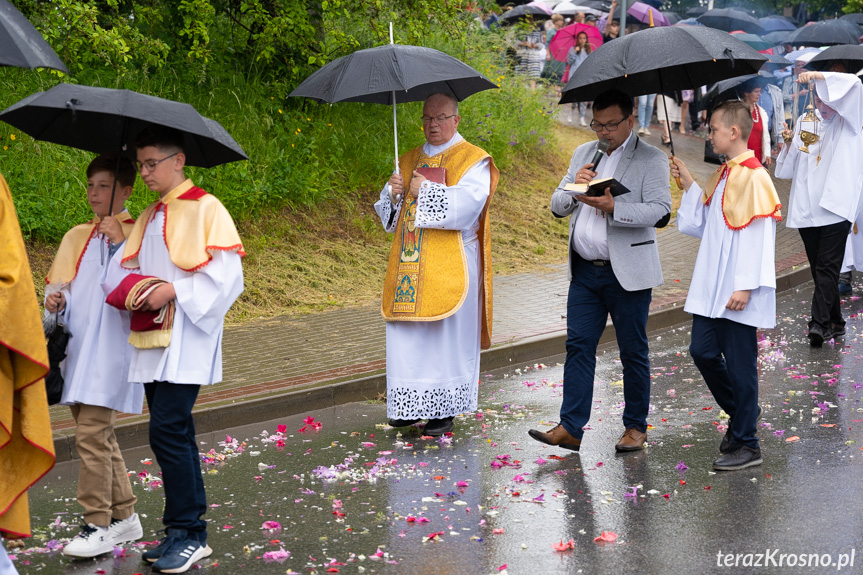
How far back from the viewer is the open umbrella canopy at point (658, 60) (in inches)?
234

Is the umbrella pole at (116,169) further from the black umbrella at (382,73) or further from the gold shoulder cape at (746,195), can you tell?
the gold shoulder cape at (746,195)

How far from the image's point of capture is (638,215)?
6.07 meters

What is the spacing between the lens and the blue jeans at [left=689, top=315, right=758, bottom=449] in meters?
5.90

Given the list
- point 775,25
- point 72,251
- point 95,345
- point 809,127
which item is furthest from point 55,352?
point 775,25

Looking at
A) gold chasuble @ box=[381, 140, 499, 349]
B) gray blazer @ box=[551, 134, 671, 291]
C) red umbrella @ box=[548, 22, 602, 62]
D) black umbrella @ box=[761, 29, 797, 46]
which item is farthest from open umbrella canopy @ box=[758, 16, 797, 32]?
gray blazer @ box=[551, 134, 671, 291]

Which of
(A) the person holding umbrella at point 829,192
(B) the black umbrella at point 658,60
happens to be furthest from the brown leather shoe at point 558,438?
(A) the person holding umbrella at point 829,192

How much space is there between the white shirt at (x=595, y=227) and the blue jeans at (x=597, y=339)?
92 millimetres

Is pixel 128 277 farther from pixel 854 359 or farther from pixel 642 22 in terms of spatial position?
pixel 642 22

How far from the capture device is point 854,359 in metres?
8.45

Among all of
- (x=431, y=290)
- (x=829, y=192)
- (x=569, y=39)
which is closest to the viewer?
(x=431, y=290)

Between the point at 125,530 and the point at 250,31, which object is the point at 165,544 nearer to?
the point at 125,530

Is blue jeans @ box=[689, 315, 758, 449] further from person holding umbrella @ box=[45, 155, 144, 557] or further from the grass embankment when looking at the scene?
the grass embankment

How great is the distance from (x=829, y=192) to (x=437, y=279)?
4.13 m

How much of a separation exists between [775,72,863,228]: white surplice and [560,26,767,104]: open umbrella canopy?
2.71 meters
